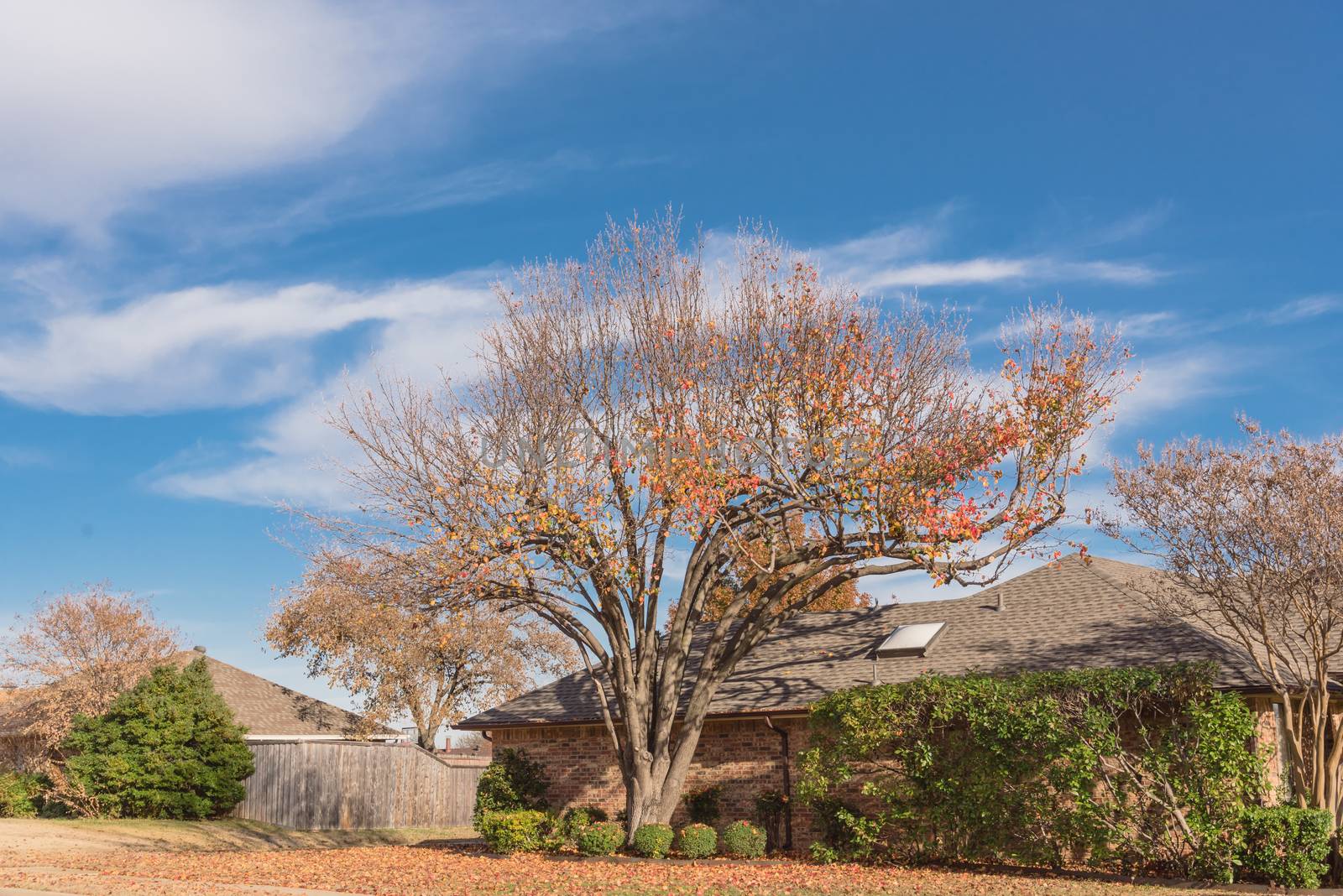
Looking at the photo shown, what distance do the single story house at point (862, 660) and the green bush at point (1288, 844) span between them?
2.89 meters

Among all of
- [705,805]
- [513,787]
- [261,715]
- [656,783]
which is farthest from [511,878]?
[261,715]

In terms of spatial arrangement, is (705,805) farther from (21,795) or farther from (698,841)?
(21,795)

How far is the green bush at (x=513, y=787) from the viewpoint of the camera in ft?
78.9

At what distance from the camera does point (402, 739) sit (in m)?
48.1

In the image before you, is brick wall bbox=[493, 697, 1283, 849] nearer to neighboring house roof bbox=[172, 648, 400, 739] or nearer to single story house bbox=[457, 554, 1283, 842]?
single story house bbox=[457, 554, 1283, 842]

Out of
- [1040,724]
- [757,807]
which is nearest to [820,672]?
[757,807]

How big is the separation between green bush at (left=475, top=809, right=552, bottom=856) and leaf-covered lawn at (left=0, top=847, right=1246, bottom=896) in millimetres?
826

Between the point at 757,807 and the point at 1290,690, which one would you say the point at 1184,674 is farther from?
the point at 757,807

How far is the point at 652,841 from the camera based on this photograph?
1927 cm

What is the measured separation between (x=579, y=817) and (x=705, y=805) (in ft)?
8.50

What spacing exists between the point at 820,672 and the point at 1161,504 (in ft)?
27.2

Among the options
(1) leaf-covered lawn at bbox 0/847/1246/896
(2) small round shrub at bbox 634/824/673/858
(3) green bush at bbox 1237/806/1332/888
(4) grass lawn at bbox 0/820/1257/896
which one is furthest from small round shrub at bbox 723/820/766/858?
(3) green bush at bbox 1237/806/1332/888

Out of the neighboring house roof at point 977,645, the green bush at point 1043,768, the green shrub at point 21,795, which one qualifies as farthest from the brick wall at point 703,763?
the green shrub at point 21,795

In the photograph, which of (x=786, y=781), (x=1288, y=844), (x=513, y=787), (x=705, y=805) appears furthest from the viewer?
(x=513, y=787)
